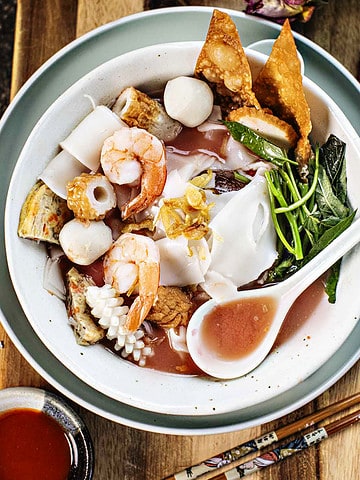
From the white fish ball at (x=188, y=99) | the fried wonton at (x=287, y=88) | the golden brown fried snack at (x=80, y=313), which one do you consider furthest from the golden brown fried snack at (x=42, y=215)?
the fried wonton at (x=287, y=88)

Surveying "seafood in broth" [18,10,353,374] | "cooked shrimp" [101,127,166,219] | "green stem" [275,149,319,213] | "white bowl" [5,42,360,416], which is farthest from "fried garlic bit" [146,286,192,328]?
"green stem" [275,149,319,213]

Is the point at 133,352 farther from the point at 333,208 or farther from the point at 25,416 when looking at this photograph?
the point at 333,208

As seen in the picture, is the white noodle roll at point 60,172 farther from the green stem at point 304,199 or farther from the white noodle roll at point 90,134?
the green stem at point 304,199

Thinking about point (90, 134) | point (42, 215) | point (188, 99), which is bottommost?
point (42, 215)

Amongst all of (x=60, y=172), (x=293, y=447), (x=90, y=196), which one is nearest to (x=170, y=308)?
(x=90, y=196)

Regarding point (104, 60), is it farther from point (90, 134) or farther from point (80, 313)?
point (80, 313)

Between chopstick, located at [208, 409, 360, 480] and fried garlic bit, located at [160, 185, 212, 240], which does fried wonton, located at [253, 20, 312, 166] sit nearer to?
fried garlic bit, located at [160, 185, 212, 240]

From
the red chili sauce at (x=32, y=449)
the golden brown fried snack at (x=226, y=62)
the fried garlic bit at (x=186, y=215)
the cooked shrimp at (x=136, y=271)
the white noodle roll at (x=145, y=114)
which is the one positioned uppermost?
the golden brown fried snack at (x=226, y=62)
